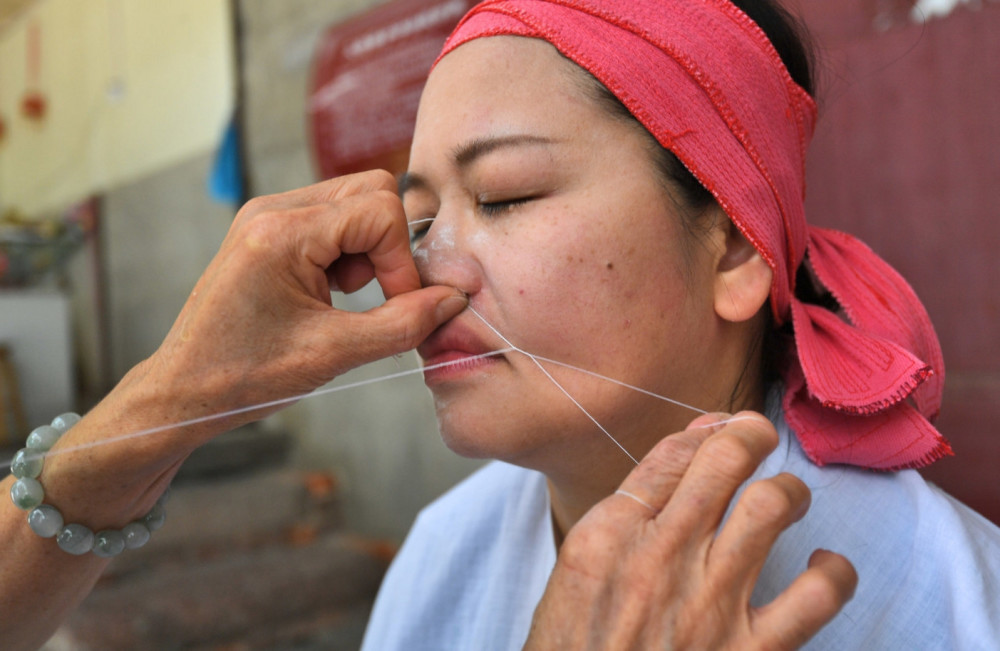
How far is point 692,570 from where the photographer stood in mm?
679

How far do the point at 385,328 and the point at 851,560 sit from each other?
68cm

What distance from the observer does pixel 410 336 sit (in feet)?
2.91

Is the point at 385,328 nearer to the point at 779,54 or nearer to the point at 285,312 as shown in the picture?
the point at 285,312

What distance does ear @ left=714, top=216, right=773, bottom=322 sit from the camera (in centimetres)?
107

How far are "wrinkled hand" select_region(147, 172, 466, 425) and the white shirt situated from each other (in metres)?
0.59

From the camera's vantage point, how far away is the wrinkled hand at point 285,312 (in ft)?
2.70

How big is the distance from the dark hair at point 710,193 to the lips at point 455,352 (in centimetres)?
33

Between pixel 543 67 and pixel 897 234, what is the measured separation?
106 cm

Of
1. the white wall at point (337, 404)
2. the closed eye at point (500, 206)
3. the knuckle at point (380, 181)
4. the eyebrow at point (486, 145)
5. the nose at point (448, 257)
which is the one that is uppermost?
the eyebrow at point (486, 145)

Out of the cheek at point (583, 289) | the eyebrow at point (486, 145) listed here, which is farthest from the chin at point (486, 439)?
the eyebrow at point (486, 145)

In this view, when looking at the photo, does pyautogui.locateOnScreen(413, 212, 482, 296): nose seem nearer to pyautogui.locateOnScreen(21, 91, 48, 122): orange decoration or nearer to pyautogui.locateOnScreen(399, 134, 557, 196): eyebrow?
pyautogui.locateOnScreen(399, 134, 557, 196): eyebrow

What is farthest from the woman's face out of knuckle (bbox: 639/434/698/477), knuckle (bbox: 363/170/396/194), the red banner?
the red banner

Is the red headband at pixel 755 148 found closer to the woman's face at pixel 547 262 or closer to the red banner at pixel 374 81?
the woman's face at pixel 547 262

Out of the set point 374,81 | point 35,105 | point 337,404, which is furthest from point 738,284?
point 35,105
